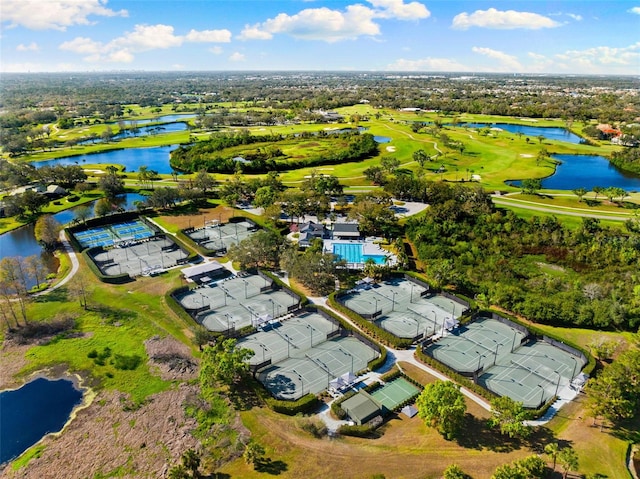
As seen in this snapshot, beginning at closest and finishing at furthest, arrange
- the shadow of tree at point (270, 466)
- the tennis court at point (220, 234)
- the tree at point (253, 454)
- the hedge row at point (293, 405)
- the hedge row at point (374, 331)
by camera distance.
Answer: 1. the shadow of tree at point (270, 466)
2. the tree at point (253, 454)
3. the hedge row at point (293, 405)
4. the hedge row at point (374, 331)
5. the tennis court at point (220, 234)

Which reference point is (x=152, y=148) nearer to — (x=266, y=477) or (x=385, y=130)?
(x=385, y=130)

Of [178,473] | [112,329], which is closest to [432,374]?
[178,473]

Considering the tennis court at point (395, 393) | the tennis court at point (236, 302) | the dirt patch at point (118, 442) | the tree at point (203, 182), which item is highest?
the tree at point (203, 182)

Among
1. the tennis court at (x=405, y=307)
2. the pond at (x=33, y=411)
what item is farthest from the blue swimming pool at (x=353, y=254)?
the pond at (x=33, y=411)

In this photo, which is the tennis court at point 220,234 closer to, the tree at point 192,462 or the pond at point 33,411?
the pond at point 33,411

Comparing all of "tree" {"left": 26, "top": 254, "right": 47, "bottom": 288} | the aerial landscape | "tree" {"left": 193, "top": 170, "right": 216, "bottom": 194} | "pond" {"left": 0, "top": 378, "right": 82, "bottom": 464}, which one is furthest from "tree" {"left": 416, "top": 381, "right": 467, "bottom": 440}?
"tree" {"left": 193, "top": 170, "right": 216, "bottom": 194}

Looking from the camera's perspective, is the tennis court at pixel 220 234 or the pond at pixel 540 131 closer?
the tennis court at pixel 220 234
